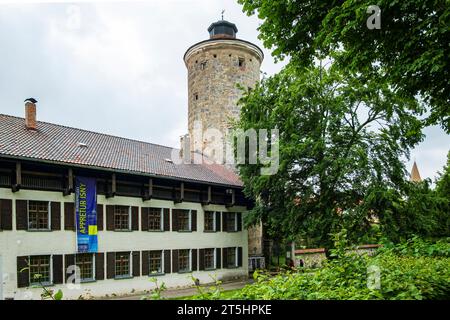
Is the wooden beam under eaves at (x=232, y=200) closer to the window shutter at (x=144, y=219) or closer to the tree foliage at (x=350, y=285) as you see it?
the window shutter at (x=144, y=219)

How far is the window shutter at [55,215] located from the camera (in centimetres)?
1853

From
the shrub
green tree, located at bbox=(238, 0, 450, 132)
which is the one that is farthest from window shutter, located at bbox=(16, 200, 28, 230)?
the shrub

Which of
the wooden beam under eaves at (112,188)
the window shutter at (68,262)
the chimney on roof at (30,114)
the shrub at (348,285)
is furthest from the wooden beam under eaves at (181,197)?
the shrub at (348,285)

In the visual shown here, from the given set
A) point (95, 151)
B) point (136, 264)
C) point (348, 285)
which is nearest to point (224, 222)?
point (136, 264)

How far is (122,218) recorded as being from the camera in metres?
21.7

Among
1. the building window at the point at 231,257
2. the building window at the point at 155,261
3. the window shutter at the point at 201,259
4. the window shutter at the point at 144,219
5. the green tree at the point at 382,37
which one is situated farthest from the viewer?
the building window at the point at 231,257

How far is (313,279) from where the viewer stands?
14.3ft

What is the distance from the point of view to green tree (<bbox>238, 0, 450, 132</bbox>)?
280 inches

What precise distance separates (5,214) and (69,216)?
116 inches

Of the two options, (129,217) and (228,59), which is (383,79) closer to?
(129,217)

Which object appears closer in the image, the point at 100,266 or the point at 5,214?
the point at 5,214

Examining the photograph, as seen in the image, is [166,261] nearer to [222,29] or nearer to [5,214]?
[5,214]

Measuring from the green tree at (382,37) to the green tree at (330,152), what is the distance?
11096 millimetres
